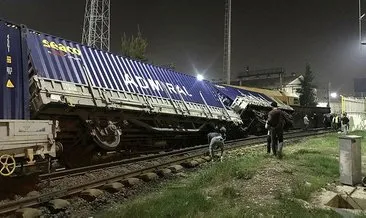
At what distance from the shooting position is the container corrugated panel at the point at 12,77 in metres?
8.30

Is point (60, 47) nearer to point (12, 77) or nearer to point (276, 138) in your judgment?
point (12, 77)

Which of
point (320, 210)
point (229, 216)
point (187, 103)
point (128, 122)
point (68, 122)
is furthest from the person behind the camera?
point (187, 103)

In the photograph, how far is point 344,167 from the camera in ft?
30.5

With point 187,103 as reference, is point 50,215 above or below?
below

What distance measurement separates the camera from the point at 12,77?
854cm

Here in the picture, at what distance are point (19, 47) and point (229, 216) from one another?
5928 mm

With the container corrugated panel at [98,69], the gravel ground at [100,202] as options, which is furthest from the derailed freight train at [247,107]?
the gravel ground at [100,202]

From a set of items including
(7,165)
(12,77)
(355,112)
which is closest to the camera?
(7,165)

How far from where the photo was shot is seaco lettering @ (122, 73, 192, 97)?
13719mm

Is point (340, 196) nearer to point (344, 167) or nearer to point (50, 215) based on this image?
point (344, 167)

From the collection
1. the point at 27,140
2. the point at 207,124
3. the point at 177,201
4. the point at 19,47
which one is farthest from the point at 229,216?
the point at 207,124

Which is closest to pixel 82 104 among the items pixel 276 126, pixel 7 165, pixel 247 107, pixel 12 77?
pixel 12 77

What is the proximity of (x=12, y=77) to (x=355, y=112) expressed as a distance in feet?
95.5

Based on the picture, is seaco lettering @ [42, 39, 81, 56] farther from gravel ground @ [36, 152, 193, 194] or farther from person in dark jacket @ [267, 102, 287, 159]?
person in dark jacket @ [267, 102, 287, 159]
